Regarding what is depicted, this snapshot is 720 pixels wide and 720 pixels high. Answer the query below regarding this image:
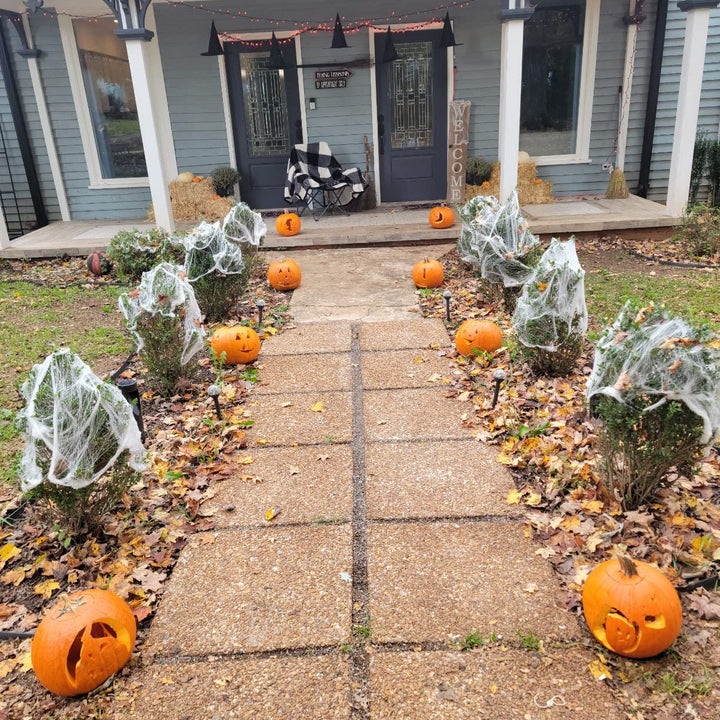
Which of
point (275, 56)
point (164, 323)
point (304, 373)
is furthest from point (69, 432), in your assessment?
point (275, 56)

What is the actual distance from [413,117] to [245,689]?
29.5ft

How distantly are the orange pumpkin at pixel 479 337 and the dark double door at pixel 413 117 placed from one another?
229 inches

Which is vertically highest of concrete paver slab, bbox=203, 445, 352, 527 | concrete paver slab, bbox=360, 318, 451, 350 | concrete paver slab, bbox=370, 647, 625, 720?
concrete paver slab, bbox=360, 318, 451, 350

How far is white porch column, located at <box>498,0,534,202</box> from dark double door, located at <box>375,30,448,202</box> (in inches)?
76.7

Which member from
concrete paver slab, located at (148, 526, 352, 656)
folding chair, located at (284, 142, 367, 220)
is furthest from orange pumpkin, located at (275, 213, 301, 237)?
concrete paver slab, located at (148, 526, 352, 656)

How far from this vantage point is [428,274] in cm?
635

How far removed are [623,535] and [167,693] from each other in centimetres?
197

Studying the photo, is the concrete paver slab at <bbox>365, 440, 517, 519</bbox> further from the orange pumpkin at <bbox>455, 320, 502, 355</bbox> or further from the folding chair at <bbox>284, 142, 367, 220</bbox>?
the folding chair at <bbox>284, 142, 367, 220</bbox>

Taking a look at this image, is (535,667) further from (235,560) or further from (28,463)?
(28,463)

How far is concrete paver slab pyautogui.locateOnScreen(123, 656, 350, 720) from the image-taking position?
6.66 ft

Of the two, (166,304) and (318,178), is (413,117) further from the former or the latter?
(166,304)

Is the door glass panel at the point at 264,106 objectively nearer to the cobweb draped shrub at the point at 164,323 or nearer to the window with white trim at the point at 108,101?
the window with white trim at the point at 108,101

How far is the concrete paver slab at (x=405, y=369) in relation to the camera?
440 cm

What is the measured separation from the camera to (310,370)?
4.68 m
